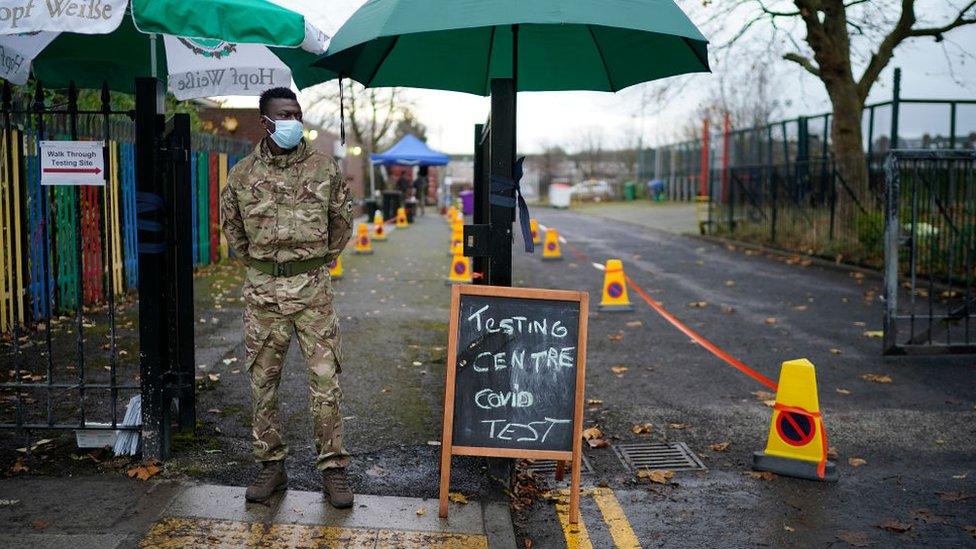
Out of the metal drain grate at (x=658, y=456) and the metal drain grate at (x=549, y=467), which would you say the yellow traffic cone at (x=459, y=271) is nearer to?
the metal drain grate at (x=658, y=456)

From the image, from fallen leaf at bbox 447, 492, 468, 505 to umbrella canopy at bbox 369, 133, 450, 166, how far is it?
30973 millimetres

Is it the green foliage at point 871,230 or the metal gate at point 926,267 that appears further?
the green foliage at point 871,230

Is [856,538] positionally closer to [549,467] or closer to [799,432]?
[799,432]

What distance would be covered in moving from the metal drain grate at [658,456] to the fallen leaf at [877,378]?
2.81m

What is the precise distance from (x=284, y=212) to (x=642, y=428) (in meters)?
3.26

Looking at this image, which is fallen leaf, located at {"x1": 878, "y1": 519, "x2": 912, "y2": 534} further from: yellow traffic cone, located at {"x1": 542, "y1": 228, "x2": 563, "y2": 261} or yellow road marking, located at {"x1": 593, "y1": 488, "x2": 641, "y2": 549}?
yellow traffic cone, located at {"x1": 542, "y1": 228, "x2": 563, "y2": 261}

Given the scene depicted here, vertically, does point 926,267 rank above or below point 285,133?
below

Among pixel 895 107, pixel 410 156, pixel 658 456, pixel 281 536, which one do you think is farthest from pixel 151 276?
pixel 410 156

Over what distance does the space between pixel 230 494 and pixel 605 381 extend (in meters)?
4.16

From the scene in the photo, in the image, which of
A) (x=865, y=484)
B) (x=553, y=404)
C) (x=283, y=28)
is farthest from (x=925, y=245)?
(x=283, y=28)

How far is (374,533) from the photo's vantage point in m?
4.41

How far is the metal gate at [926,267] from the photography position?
28.8 ft

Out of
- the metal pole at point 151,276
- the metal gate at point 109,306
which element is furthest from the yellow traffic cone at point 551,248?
the metal pole at point 151,276

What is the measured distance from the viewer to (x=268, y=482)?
4.79 metres
